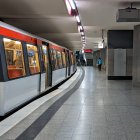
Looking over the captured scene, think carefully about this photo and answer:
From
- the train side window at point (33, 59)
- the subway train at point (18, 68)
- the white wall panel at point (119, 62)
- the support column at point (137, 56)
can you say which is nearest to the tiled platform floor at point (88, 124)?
the subway train at point (18, 68)

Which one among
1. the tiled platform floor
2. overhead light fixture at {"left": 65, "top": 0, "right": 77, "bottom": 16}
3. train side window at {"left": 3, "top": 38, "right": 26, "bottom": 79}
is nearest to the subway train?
train side window at {"left": 3, "top": 38, "right": 26, "bottom": 79}

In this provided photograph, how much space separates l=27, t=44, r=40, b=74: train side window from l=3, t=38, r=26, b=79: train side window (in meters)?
0.87

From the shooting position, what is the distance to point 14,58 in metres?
7.58

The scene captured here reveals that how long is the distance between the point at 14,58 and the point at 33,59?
2148mm

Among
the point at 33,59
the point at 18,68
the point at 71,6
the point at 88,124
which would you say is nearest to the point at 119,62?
the point at 71,6

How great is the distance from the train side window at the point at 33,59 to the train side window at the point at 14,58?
87 cm

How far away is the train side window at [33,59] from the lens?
30.2 ft

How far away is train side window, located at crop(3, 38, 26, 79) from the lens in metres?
6.98

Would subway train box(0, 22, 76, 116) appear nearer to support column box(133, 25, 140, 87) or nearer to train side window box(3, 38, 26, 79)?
train side window box(3, 38, 26, 79)

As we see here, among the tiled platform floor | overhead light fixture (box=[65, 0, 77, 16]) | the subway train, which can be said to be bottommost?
the tiled platform floor

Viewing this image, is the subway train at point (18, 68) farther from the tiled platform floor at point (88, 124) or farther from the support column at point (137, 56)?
the support column at point (137, 56)

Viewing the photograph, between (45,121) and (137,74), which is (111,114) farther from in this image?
(137,74)

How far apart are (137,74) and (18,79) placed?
8.57 meters

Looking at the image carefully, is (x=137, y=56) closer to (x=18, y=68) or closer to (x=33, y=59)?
(x=33, y=59)
